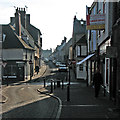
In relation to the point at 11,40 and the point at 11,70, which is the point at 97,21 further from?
the point at 11,40

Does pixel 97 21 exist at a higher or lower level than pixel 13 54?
higher

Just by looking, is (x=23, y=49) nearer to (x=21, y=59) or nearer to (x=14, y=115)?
(x=21, y=59)

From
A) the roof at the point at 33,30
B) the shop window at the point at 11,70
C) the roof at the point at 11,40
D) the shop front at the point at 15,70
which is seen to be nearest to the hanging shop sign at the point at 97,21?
the shop front at the point at 15,70

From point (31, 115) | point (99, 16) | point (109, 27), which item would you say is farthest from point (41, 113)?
point (99, 16)

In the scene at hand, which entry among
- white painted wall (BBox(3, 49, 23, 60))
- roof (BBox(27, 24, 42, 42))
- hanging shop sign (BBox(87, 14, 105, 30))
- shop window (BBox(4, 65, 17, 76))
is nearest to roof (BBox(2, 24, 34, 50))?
white painted wall (BBox(3, 49, 23, 60))

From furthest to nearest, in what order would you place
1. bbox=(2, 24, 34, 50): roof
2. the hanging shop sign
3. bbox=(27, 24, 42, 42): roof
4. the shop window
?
bbox=(27, 24, 42, 42): roof < bbox=(2, 24, 34, 50): roof < the shop window < the hanging shop sign

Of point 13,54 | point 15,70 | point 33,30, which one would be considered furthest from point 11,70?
point 33,30

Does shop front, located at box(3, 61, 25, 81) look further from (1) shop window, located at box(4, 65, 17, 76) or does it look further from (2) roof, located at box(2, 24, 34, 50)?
(2) roof, located at box(2, 24, 34, 50)

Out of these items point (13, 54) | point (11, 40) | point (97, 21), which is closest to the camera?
point (97, 21)

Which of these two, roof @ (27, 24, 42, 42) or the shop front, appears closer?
the shop front

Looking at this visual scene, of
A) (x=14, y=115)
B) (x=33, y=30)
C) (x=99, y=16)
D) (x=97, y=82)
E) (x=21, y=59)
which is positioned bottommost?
(x=14, y=115)

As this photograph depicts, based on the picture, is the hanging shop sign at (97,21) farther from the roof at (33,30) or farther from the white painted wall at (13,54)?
the roof at (33,30)

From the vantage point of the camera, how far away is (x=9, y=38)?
3020cm

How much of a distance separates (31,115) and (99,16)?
296 inches
